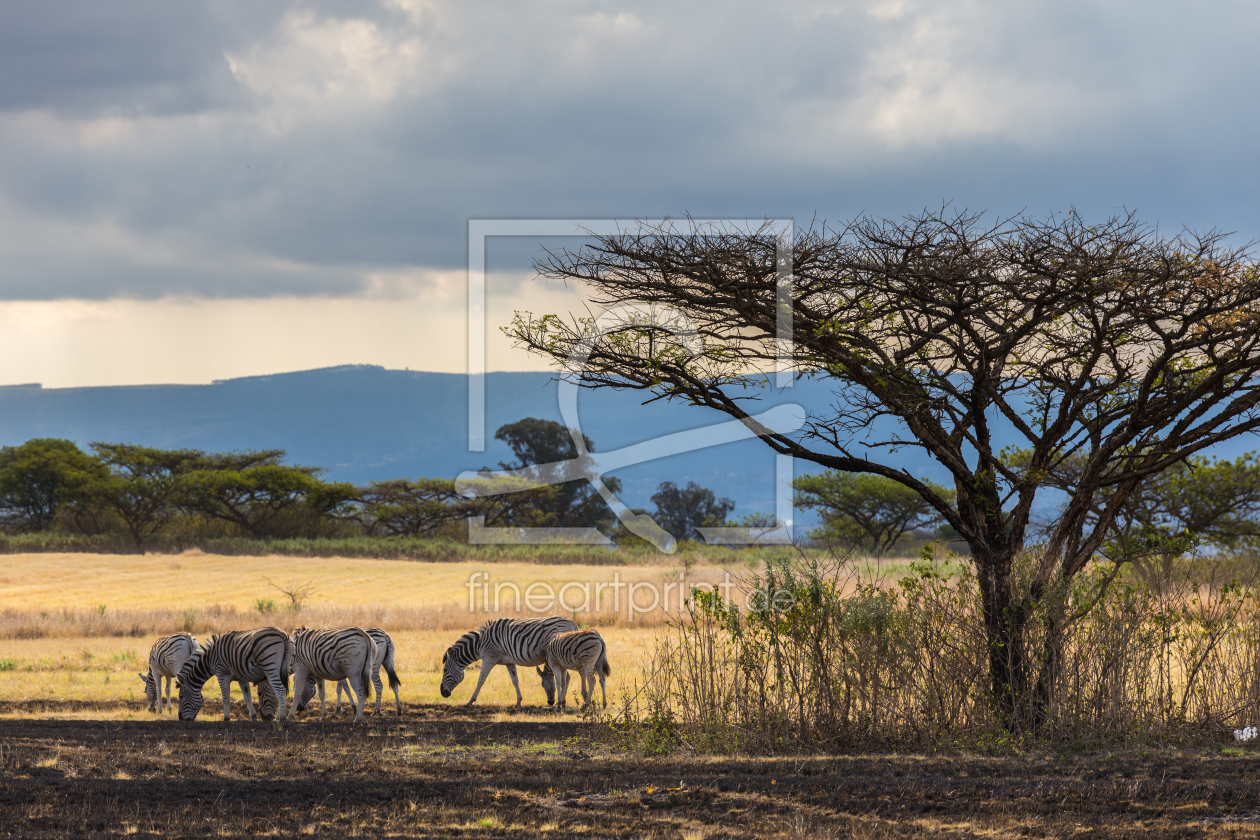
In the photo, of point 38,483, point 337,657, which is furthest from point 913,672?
point 38,483

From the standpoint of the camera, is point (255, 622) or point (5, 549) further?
point (5, 549)

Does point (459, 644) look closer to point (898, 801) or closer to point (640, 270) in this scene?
point (640, 270)

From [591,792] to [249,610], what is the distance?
2228 cm

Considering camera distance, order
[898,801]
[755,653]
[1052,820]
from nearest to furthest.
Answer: [1052,820] → [898,801] → [755,653]

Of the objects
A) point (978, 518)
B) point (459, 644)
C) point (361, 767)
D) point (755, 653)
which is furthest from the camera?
point (459, 644)

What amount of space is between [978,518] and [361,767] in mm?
6725

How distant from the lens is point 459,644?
663 inches

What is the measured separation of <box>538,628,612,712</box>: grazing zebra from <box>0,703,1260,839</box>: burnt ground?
4079mm

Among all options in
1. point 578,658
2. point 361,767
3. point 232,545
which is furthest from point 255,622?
point 232,545

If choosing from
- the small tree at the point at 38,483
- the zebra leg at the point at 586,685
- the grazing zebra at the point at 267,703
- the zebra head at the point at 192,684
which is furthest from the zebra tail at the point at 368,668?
the small tree at the point at 38,483

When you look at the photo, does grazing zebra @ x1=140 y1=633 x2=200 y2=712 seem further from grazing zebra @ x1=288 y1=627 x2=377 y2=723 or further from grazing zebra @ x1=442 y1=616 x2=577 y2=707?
grazing zebra @ x1=442 y1=616 x2=577 y2=707

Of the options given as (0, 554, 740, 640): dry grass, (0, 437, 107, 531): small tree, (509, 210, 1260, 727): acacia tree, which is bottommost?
(0, 554, 740, 640): dry grass

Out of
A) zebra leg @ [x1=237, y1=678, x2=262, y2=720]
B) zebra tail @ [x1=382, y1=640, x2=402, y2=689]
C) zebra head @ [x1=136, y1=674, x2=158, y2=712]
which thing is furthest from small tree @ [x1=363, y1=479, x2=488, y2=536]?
zebra leg @ [x1=237, y1=678, x2=262, y2=720]

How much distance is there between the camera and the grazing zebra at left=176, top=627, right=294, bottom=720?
1451 centimetres
